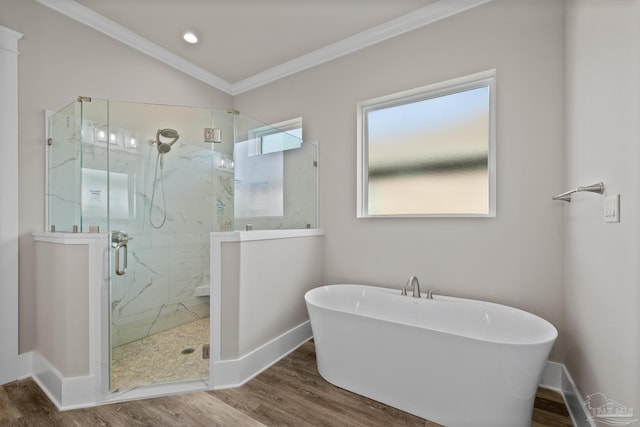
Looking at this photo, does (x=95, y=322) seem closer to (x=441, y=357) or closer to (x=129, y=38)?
(x=441, y=357)

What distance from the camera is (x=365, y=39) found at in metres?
2.49

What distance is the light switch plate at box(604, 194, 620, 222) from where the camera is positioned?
3.50ft

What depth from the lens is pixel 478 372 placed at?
1358 millimetres

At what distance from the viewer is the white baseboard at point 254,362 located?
1787mm

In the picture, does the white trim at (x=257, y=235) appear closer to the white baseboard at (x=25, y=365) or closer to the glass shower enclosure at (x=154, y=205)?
the glass shower enclosure at (x=154, y=205)

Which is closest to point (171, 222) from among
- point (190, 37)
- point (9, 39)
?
point (9, 39)

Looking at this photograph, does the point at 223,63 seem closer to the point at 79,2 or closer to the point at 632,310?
the point at 79,2

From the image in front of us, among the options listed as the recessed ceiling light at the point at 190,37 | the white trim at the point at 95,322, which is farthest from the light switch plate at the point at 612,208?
the recessed ceiling light at the point at 190,37

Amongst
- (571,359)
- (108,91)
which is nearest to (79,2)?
(108,91)

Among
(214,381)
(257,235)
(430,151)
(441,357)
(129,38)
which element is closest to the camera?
(441,357)

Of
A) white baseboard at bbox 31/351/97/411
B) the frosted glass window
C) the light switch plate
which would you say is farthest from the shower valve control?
the light switch plate

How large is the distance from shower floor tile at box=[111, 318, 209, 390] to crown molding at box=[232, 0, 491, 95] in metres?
2.56

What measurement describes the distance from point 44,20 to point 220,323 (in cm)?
258

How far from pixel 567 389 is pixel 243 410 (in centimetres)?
190
